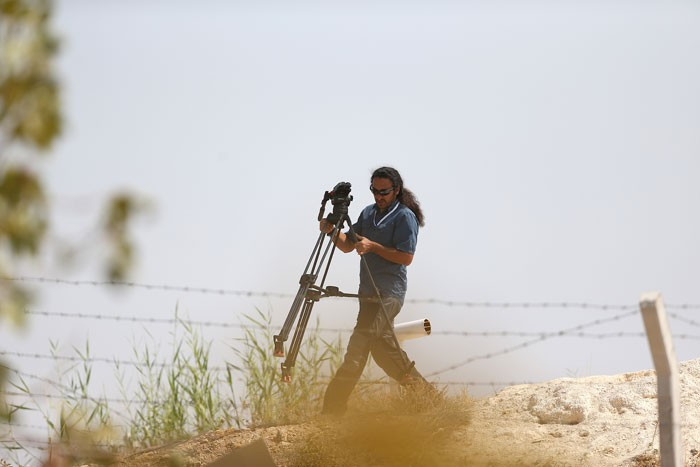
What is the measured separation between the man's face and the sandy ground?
164cm

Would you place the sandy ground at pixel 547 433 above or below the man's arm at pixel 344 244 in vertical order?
below

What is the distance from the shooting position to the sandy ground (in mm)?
7137

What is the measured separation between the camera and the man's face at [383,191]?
758cm

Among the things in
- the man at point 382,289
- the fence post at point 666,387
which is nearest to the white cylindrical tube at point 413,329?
the man at point 382,289

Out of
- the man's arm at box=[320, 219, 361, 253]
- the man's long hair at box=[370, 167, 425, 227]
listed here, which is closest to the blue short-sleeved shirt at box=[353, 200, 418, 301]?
the man's long hair at box=[370, 167, 425, 227]

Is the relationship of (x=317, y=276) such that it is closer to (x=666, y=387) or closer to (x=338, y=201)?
(x=338, y=201)

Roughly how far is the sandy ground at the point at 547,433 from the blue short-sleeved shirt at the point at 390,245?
3.41 feet

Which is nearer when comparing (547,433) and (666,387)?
(666,387)

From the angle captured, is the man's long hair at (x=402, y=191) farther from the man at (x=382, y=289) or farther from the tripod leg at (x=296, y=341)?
the tripod leg at (x=296, y=341)

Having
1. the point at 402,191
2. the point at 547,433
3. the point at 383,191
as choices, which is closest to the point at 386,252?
the point at 383,191

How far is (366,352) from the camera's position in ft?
24.9

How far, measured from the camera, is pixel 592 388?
27.9ft

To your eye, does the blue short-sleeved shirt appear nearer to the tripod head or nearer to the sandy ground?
the tripod head

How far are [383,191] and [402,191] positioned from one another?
224mm
